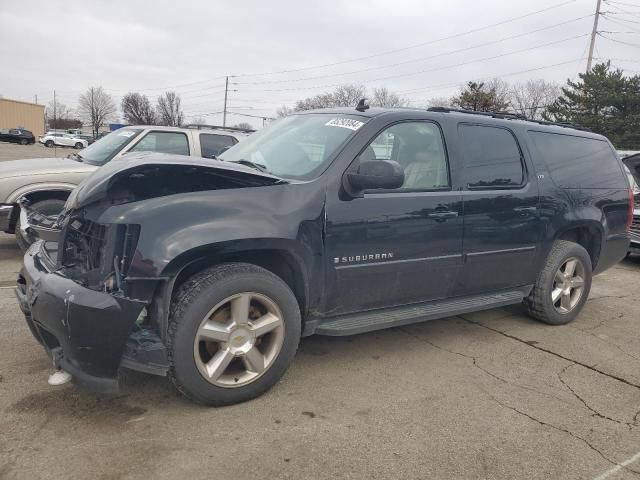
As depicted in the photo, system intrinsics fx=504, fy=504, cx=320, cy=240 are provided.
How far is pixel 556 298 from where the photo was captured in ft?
15.8

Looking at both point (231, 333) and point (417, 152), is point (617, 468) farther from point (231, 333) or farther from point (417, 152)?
point (417, 152)

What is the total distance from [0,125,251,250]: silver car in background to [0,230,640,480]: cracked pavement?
2.06m

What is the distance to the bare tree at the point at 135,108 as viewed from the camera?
75500 mm

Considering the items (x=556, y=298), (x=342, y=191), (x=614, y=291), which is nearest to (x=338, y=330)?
(x=342, y=191)

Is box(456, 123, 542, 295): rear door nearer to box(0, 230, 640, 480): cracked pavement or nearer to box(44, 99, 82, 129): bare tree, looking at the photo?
box(0, 230, 640, 480): cracked pavement

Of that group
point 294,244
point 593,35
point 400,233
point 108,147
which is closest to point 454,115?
point 400,233

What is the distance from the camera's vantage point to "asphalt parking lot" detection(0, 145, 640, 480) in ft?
8.11

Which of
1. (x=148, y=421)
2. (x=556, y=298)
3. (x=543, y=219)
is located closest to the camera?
(x=148, y=421)

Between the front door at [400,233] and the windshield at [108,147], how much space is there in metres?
4.54

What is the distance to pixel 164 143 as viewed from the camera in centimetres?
732

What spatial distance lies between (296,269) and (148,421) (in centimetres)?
121

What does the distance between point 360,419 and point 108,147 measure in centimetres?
566

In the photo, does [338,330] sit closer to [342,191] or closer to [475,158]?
[342,191]

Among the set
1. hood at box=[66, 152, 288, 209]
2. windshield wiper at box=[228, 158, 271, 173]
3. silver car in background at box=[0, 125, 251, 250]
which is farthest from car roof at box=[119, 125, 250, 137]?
hood at box=[66, 152, 288, 209]
